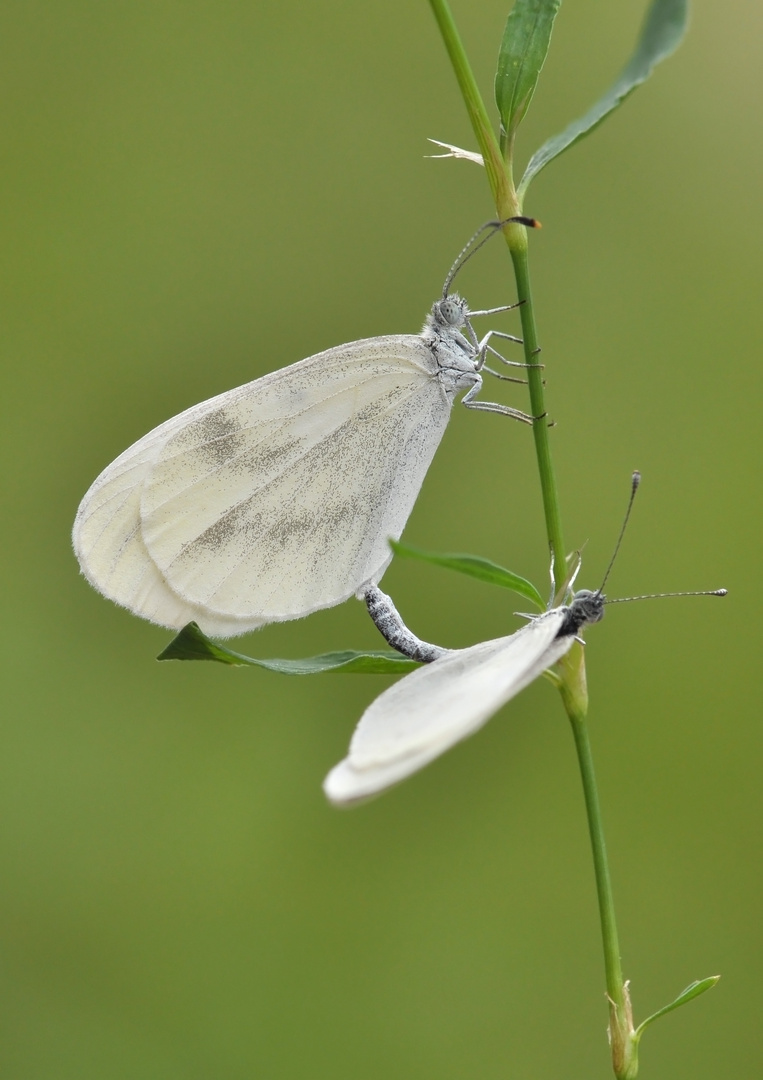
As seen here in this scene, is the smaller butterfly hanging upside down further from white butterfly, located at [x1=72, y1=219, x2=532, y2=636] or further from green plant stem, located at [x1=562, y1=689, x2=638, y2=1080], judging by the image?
white butterfly, located at [x1=72, y1=219, x2=532, y2=636]

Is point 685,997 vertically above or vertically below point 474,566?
below

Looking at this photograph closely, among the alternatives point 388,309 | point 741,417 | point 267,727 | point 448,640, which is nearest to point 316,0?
point 388,309

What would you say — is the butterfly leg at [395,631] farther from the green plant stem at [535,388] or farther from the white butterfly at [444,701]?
the green plant stem at [535,388]

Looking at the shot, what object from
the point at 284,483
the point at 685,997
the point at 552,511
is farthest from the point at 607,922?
the point at 284,483

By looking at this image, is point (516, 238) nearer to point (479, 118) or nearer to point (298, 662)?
point (479, 118)

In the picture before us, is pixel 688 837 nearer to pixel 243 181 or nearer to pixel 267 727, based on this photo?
pixel 267 727

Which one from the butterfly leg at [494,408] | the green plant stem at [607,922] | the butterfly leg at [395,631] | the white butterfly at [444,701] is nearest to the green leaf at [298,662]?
the butterfly leg at [395,631]

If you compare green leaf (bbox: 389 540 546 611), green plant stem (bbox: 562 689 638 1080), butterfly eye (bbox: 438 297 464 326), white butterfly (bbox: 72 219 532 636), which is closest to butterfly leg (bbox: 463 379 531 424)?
white butterfly (bbox: 72 219 532 636)
